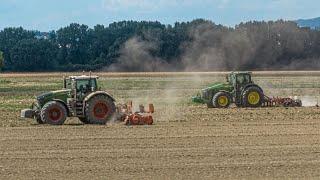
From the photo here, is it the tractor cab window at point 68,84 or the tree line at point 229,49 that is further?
the tree line at point 229,49

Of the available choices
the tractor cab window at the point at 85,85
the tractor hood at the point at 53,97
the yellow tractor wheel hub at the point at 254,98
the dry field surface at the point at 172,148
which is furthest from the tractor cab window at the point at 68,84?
the yellow tractor wheel hub at the point at 254,98

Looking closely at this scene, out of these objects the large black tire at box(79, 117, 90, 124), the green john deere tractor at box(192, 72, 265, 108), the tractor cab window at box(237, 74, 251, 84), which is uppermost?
the tractor cab window at box(237, 74, 251, 84)

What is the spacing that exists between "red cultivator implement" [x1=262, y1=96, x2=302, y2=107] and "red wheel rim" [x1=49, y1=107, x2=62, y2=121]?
1161 centimetres

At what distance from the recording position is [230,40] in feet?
130

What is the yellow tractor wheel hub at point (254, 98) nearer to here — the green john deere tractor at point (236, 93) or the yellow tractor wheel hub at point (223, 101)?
the green john deere tractor at point (236, 93)

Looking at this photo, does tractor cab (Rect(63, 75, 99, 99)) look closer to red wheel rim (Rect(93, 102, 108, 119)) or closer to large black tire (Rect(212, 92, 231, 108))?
red wheel rim (Rect(93, 102, 108, 119))

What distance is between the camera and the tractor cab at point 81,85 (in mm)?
26891

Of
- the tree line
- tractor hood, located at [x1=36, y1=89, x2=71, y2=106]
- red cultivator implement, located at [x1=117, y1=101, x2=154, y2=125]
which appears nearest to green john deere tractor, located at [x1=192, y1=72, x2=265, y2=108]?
the tree line

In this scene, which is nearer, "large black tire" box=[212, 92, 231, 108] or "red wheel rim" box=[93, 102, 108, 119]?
"red wheel rim" box=[93, 102, 108, 119]

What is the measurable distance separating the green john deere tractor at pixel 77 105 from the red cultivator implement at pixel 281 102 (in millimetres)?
10410

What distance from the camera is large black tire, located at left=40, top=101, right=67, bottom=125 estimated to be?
86.9 feet

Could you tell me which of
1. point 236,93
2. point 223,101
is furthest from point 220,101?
point 236,93

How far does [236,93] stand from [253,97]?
835 millimetres

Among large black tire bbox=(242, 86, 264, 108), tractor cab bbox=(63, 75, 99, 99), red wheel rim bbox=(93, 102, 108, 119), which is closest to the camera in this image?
red wheel rim bbox=(93, 102, 108, 119)
